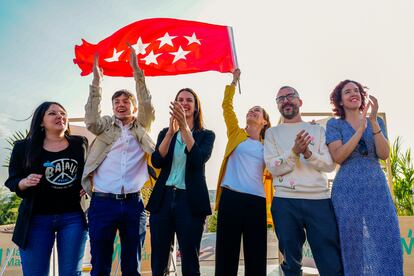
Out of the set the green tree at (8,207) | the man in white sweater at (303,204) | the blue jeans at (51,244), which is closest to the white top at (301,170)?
the man in white sweater at (303,204)

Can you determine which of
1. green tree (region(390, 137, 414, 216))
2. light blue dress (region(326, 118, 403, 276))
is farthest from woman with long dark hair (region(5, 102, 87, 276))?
green tree (region(390, 137, 414, 216))

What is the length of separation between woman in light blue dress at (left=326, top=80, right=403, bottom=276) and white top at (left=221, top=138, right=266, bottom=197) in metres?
0.67

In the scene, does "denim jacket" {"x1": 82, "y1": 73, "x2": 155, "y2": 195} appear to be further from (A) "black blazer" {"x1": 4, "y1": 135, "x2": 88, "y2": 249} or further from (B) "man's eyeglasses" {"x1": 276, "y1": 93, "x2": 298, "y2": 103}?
(B) "man's eyeglasses" {"x1": 276, "y1": 93, "x2": 298, "y2": 103}

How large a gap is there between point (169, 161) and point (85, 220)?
0.90m

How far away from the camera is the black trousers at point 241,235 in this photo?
9.18ft

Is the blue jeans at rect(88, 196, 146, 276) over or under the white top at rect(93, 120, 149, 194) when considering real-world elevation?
under

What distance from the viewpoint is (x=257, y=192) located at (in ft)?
9.63

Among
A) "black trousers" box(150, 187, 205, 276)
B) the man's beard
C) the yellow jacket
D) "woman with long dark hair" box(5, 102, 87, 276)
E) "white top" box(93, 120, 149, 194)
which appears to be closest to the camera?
"black trousers" box(150, 187, 205, 276)

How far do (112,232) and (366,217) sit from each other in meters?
2.05

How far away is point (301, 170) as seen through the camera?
2.71 meters

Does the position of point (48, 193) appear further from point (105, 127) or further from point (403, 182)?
point (403, 182)

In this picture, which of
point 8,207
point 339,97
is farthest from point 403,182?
point 8,207

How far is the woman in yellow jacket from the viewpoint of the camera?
110 inches

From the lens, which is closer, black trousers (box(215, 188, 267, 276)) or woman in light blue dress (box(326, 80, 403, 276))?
woman in light blue dress (box(326, 80, 403, 276))
